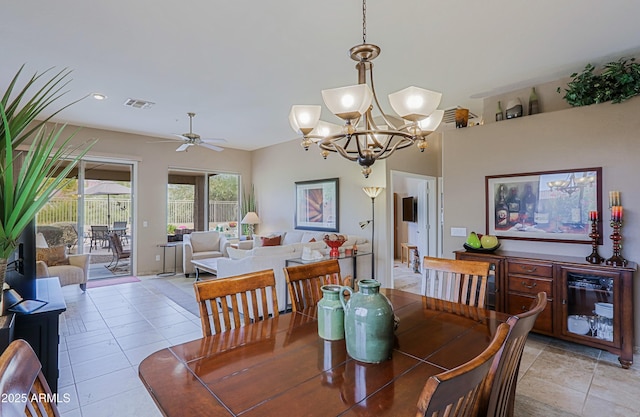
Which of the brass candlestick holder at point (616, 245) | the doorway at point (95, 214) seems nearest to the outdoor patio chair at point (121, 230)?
the doorway at point (95, 214)

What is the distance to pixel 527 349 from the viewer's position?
319 centimetres

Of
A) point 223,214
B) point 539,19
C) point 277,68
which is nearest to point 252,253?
point 277,68

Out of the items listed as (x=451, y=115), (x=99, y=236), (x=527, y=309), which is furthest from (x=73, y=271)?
(x=451, y=115)

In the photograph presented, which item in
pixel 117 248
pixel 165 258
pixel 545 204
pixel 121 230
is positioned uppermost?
pixel 545 204

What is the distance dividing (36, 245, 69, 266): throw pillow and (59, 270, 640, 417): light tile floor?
1.10 meters

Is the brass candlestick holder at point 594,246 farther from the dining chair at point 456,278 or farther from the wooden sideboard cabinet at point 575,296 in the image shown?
the dining chair at point 456,278

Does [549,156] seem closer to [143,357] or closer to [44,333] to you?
[143,357]

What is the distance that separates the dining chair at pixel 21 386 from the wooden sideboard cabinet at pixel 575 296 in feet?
12.2

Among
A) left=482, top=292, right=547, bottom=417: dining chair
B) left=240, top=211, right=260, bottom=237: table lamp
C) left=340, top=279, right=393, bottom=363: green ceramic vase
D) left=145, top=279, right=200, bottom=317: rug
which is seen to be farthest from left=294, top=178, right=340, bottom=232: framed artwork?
left=482, top=292, right=547, bottom=417: dining chair

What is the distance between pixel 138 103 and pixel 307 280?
159 inches

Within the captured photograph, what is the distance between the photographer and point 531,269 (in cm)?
326

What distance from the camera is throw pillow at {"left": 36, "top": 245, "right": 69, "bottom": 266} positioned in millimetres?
4902

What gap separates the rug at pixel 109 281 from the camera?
5730 millimetres

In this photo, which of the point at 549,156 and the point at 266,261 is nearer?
the point at 549,156
